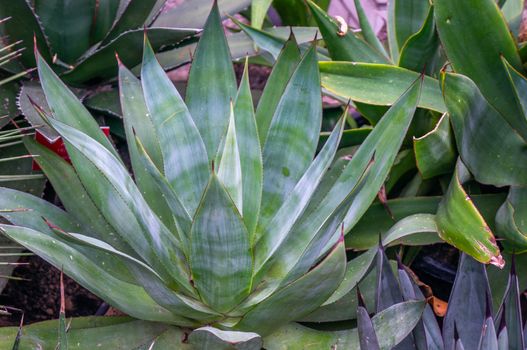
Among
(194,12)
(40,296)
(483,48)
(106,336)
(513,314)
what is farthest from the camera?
(194,12)

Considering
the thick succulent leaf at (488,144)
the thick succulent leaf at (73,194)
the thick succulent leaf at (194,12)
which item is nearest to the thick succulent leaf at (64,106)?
the thick succulent leaf at (73,194)

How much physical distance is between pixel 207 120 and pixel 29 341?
1.82 feet

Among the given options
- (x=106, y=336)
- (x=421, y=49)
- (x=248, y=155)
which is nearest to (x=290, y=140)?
(x=248, y=155)

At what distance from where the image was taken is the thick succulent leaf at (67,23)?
5.59 ft

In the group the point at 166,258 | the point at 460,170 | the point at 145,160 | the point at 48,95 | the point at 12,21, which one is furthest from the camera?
the point at 12,21

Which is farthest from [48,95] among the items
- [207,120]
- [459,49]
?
[459,49]

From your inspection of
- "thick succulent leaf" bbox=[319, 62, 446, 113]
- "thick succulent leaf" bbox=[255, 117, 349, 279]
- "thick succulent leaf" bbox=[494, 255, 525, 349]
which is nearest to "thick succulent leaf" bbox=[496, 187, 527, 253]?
"thick succulent leaf" bbox=[494, 255, 525, 349]

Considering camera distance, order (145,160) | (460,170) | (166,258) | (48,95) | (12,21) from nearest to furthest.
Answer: (145,160) → (166,258) → (48,95) → (460,170) → (12,21)

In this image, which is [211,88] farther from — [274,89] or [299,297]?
[299,297]

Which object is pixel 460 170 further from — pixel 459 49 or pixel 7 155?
pixel 7 155

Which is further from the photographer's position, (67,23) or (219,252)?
(67,23)

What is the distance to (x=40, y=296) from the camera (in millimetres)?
1820

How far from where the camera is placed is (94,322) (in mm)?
1435

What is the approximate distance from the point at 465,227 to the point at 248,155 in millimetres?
439
